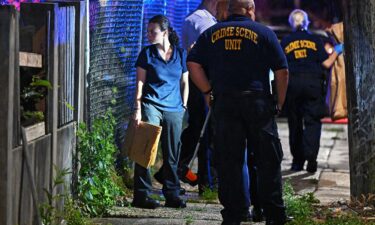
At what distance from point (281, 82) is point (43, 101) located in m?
1.82

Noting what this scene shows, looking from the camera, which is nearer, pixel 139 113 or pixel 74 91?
pixel 74 91

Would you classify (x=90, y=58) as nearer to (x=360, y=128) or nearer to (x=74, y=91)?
(x=74, y=91)

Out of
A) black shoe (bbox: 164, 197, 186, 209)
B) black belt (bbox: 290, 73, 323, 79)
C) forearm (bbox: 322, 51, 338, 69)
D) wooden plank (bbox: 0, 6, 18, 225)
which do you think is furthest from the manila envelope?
forearm (bbox: 322, 51, 338, 69)

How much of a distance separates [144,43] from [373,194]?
3.48 meters

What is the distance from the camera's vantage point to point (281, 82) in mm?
7469

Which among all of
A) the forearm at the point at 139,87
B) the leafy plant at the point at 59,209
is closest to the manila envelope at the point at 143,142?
the forearm at the point at 139,87

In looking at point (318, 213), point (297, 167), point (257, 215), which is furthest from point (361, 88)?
point (297, 167)

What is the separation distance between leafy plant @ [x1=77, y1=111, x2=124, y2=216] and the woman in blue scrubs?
0.37 metres

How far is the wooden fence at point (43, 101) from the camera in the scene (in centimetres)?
587

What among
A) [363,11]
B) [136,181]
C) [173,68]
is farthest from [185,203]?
[363,11]

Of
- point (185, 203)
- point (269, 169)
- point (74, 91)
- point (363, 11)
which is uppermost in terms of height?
point (363, 11)

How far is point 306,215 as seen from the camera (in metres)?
8.27

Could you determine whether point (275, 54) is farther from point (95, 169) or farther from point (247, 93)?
point (95, 169)

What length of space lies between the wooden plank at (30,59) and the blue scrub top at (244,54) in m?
1.39
